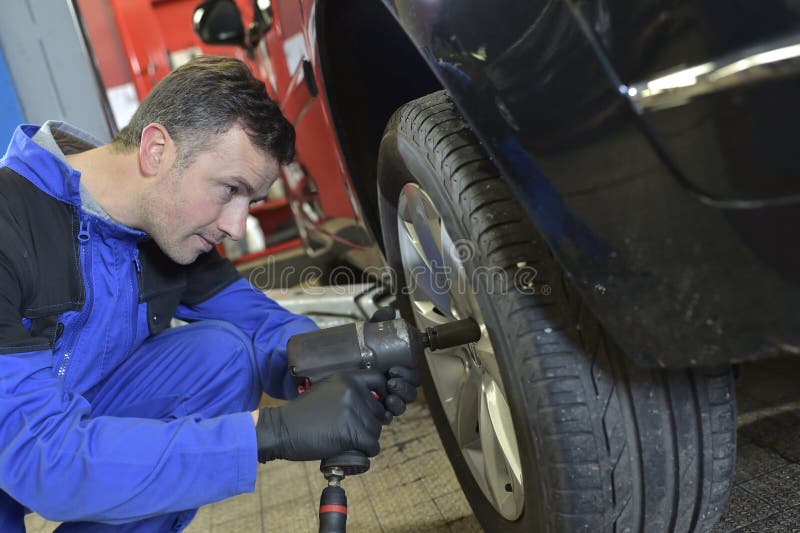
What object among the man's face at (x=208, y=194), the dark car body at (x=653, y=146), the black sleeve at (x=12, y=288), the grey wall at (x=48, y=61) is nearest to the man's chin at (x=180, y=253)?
the man's face at (x=208, y=194)

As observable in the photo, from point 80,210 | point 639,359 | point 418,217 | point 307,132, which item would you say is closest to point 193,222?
point 80,210

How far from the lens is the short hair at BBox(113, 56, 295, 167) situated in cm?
130

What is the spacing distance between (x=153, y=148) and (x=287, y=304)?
119 cm

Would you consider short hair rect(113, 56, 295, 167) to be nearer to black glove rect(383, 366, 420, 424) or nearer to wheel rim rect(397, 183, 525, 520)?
wheel rim rect(397, 183, 525, 520)

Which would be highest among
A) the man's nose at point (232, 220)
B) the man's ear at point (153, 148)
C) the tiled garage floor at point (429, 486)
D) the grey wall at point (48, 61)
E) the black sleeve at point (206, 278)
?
the grey wall at point (48, 61)

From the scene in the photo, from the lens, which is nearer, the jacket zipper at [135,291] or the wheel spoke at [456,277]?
the wheel spoke at [456,277]

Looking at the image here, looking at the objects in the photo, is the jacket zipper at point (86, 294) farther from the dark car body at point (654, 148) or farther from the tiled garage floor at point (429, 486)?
the dark car body at point (654, 148)

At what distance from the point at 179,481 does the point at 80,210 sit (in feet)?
1.87

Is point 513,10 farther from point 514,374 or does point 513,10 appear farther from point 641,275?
point 514,374

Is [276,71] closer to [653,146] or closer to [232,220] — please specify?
[232,220]

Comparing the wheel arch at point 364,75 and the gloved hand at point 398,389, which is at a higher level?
the wheel arch at point 364,75

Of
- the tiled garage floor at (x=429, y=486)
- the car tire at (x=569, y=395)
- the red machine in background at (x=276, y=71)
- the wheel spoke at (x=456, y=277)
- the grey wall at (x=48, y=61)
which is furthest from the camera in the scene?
the grey wall at (x=48, y=61)

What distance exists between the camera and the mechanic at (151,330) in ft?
3.32

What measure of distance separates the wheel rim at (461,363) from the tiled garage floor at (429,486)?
268 mm
